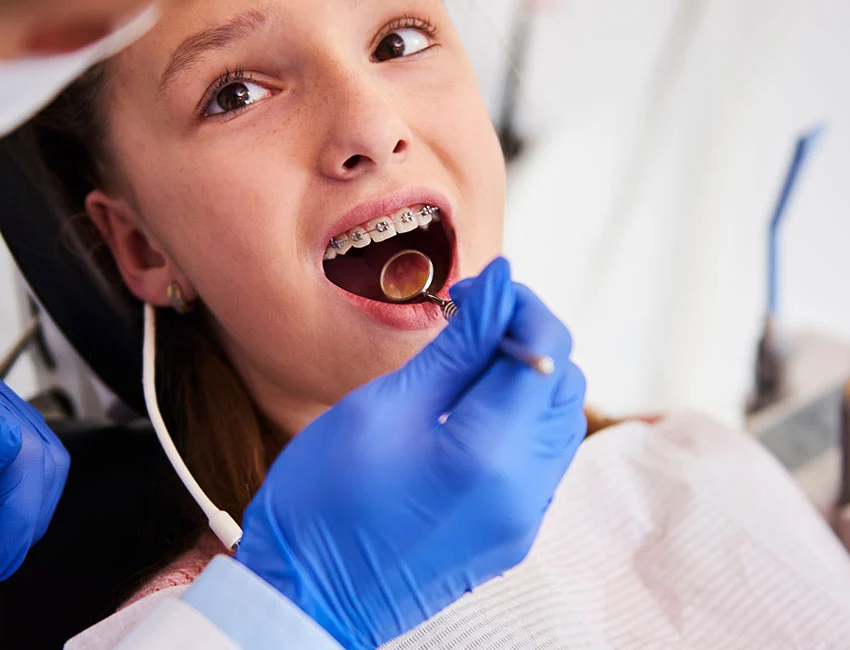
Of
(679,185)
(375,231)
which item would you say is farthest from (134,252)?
(679,185)

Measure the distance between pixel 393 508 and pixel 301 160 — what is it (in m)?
0.44

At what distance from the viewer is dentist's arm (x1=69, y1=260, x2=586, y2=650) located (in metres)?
0.61

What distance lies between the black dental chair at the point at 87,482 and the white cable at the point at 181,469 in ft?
0.31

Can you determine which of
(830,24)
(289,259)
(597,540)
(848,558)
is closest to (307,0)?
(289,259)

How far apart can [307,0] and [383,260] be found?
0.35 m

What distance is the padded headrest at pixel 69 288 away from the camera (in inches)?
40.8

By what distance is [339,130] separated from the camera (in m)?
0.83

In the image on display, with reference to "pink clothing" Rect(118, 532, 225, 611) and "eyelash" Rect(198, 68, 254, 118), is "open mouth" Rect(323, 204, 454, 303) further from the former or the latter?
"pink clothing" Rect(118, 532, 225, 611)

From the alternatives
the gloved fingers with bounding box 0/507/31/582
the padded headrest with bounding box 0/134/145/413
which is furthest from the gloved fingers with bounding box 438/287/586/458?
the padded headrest with bounding box 0/134/145/413

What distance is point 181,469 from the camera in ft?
2.71

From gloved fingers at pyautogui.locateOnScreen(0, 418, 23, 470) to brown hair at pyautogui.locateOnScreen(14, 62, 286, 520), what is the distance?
222mm

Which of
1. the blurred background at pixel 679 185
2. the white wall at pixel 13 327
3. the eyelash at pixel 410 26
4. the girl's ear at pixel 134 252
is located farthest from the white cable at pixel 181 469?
the blurred background at pixel 679 185

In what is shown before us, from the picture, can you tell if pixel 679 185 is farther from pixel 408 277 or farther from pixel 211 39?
pixel 211 39

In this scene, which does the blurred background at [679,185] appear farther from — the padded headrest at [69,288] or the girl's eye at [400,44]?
the padded headrest at [69,288]
